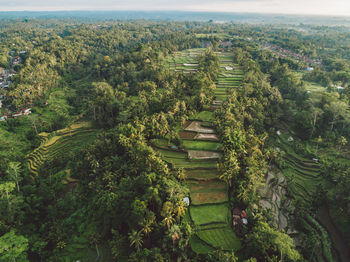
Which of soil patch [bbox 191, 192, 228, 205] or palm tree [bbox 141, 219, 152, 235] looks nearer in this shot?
palm tree [bbox 141, 219, 152, 235]

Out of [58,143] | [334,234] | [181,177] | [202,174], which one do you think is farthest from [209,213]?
[58,143]

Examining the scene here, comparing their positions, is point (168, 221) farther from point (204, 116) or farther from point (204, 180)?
point (204, 116)

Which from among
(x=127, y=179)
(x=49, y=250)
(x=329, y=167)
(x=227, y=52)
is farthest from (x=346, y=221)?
(x=227, y=52)

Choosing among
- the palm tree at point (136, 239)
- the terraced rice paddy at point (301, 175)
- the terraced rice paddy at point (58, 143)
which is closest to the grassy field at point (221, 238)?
the palm tree at point (136, 239)

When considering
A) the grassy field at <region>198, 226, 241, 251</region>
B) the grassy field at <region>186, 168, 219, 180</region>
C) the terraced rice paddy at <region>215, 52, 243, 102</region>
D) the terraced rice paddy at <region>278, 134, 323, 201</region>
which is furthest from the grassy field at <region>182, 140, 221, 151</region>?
the terraced rice paddy at <region>215, 52, 243, 102</region>

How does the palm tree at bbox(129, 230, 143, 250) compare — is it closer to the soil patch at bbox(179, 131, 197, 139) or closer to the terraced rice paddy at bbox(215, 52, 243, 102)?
the soil patch at bbox(179, 131, 197, 139)

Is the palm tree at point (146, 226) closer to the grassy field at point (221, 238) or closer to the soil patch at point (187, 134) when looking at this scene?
the grassy field at point (221, 238)

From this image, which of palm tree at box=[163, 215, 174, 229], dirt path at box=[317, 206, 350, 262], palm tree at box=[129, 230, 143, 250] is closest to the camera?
palm tree at box=[129, 230, 143, 250]

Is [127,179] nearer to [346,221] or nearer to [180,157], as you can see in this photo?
[180,157]
